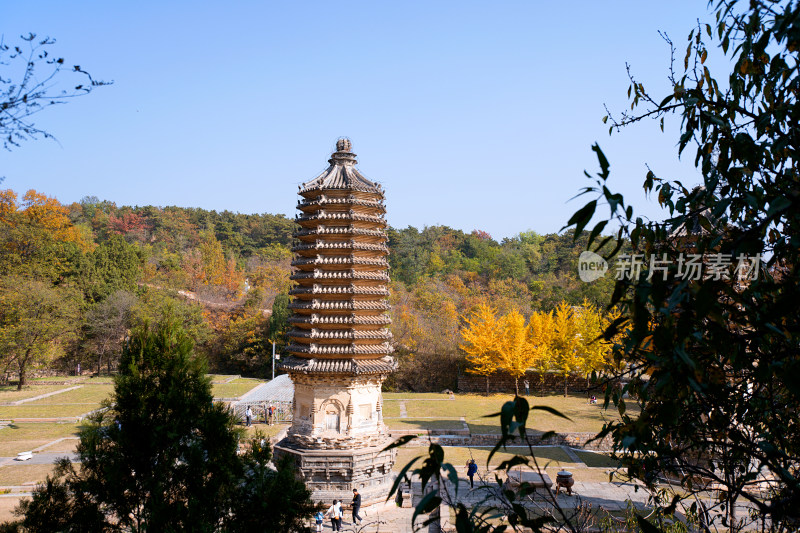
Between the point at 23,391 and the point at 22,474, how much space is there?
1366 centimetres

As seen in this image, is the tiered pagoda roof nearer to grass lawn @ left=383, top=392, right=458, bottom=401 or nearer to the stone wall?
grass lawn @ left=383, top=392, right=458, bottom=401

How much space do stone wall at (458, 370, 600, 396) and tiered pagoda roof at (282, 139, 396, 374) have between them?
14.6 metres

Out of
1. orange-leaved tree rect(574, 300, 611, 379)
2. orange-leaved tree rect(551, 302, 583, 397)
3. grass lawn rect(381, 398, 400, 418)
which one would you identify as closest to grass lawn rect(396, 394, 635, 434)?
grass lawn rect(381, 398, 400, 418)

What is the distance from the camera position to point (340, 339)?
12.5 metres

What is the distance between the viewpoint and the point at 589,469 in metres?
15.2

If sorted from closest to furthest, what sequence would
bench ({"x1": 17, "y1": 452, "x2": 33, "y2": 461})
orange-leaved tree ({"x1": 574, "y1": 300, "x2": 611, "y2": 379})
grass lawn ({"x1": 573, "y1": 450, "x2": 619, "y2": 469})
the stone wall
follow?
bench ({"x1": 17, "y1": 452, "x2": 33, "y2": 461}) → grass lawn ({"x1": 573, "y1": 450, "x2": 619, "y2": 469}) → orange-leaved tree ({"x1": 574, "y1": 300, "x2": 611, "y2": 379}) → the stone wall

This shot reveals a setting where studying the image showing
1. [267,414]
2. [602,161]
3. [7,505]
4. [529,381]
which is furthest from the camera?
[529,381]

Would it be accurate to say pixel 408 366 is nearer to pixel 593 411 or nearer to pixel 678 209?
pixel 593 411

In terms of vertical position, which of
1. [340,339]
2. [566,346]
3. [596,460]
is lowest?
[596,460]

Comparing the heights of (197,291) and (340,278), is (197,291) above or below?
above

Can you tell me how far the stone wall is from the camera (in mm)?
26109

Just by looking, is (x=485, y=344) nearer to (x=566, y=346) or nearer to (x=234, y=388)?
(x=566, y=346)

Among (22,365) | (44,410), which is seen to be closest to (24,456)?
(44,410)

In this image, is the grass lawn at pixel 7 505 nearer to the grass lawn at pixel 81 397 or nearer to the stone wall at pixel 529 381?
the grass lawn at pixel 81 397
